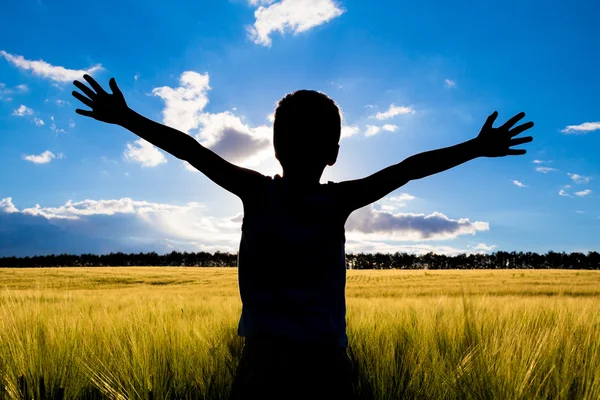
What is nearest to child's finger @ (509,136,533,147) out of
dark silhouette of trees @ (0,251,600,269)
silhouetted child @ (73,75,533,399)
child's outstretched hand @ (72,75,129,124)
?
silhouetted child @ (73,75,533,399)

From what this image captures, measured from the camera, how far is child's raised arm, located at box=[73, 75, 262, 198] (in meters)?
1.62

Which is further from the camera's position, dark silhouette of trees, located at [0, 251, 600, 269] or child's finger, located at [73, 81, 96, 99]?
dark silhouette of trees, located at [0, 251, 600, 269]

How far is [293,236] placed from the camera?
1525 millimetres

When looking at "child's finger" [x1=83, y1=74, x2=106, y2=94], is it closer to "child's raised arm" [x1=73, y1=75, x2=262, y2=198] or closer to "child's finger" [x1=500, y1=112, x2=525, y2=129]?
"child's raised arm" [x1=73, y1=75, x2=262, y2=198]

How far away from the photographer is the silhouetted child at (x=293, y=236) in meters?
1.46

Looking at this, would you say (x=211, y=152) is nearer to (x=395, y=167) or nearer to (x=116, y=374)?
(x=395, y=167)

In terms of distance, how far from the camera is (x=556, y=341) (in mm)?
2525

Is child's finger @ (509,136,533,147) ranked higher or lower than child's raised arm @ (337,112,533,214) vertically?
higher

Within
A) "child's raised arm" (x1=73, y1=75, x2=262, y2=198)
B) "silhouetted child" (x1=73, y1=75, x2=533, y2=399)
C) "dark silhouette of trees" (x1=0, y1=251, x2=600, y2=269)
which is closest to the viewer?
"silhouetted child" (x1=73, y1=75, x2=533, y2=399)

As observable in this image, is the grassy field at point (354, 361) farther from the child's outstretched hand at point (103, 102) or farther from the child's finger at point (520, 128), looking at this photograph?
the child's outstretched hand at point (103, 102)

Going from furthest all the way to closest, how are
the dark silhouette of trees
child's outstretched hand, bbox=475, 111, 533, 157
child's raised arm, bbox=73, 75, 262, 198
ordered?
the dark silhouette of trees
child's outstretched hand, bbox=475, 111, 533, 157
child's raised arm, bbox=73, 75, 262, 198

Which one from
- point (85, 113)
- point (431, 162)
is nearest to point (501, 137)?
point (431, 162)

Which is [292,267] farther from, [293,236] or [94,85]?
[94,85]

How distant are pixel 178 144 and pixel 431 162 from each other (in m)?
1.07
